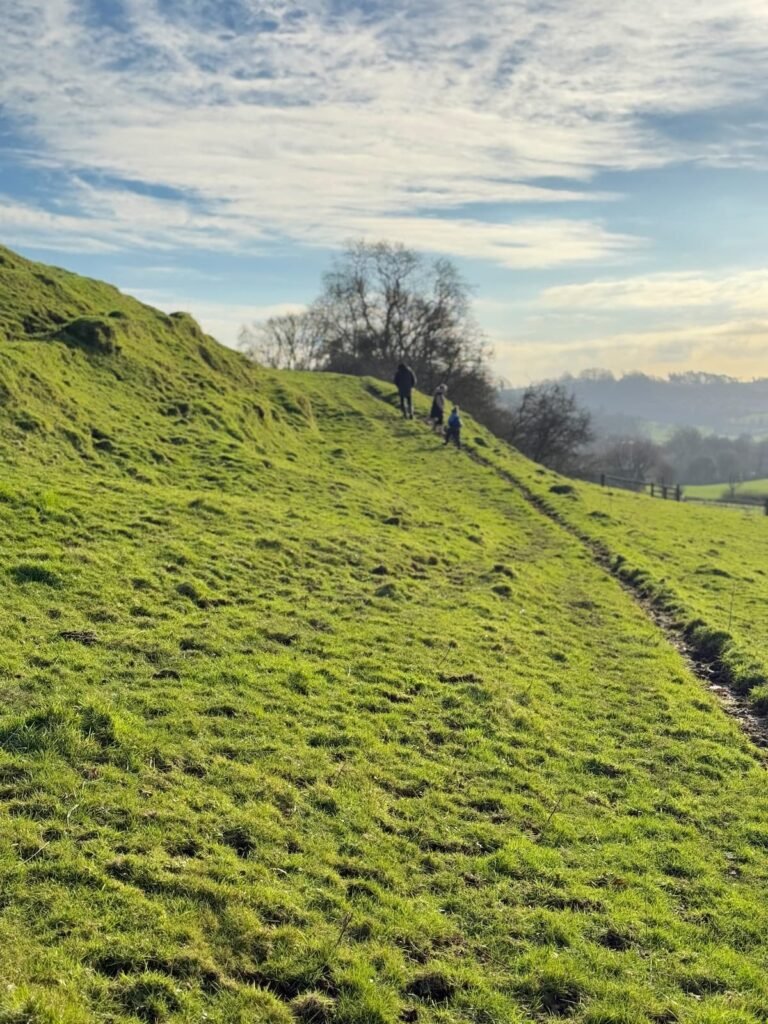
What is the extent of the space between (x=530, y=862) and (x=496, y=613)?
8.68 m

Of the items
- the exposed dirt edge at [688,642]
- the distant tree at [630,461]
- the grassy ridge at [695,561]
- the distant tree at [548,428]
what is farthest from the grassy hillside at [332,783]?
the distant tree at [630,461]

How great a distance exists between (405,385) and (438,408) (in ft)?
7.83

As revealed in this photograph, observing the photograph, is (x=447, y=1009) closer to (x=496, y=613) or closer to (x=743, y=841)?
(x=743, y=841)

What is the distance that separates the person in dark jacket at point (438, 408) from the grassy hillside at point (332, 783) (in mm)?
25144

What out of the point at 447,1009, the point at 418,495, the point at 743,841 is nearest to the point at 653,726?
the point at 743,841

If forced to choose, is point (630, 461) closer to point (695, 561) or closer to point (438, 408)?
point (438, 408)

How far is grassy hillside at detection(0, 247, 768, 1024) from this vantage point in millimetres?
6141

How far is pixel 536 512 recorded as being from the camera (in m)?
31.4

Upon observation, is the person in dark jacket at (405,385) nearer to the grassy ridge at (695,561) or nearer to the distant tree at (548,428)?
the grassy ridge at (695,561)

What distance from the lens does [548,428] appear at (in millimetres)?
79312

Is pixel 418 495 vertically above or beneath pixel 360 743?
above

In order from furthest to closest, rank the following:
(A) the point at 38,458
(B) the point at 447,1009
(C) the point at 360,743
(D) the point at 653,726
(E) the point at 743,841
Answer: (A) the point at 38,458, (D) the point at 653,726, (C) the point at 360,743, (E) the point at 743,841, (B) the point at 447,1009

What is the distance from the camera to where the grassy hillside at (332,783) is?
20.1 ft

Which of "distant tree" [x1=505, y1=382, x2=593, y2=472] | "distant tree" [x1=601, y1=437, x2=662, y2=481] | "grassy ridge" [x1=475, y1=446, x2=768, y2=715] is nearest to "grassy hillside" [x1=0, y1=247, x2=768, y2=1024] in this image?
"grassy ridge" [x1=475, y1=446, x2=768, y2=715]
